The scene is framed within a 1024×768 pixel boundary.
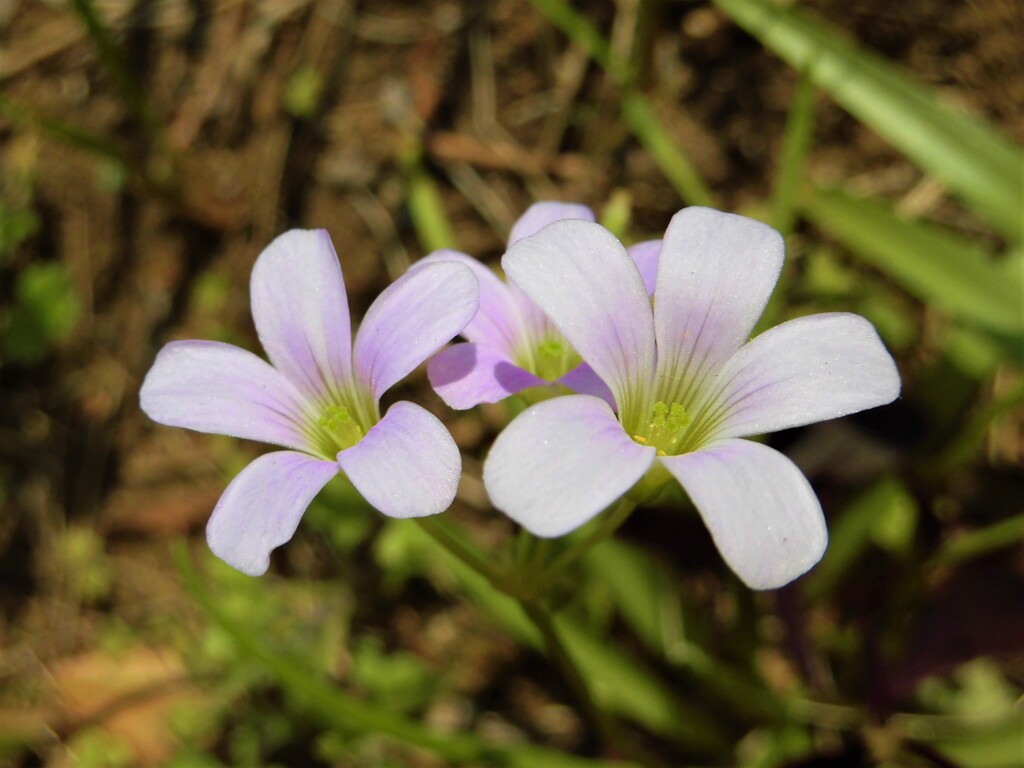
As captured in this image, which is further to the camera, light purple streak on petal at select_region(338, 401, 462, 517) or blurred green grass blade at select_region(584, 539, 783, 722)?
blurred green grass blade at select_region(584, 539, 783, 722)

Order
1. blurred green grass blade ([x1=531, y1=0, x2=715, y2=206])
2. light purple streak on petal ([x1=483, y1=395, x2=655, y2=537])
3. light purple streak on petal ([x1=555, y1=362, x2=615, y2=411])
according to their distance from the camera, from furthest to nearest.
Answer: blurred green grass blade ([x1=531, y1=0, x2=715, y2=206])
light purple streak on petal ([x1=555, y1=362, x2=615, y2=411])
light purple streak on petal ([x1=483, y1=395, x2=655, y2=537])

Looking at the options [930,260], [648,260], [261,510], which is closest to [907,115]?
[930,260]

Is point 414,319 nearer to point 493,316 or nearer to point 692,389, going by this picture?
point 493,316

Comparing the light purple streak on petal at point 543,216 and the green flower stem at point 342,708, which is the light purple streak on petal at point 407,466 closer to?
the light purple streak on petal at point 543,216

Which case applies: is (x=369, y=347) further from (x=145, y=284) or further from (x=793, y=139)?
(x=145, y=284)

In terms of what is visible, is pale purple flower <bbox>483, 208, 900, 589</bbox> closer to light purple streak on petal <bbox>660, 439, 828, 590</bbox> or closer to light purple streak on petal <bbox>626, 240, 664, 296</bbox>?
light purple streak on petal <bbox>660, 439, 828, 590</bbox>

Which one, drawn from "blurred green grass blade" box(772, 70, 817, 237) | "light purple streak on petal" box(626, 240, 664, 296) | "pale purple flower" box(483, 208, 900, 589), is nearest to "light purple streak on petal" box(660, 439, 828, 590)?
"pale purple flower" box(483, 208, 900, 589)

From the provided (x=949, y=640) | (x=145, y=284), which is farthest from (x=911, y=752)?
(x=145, y=284)
